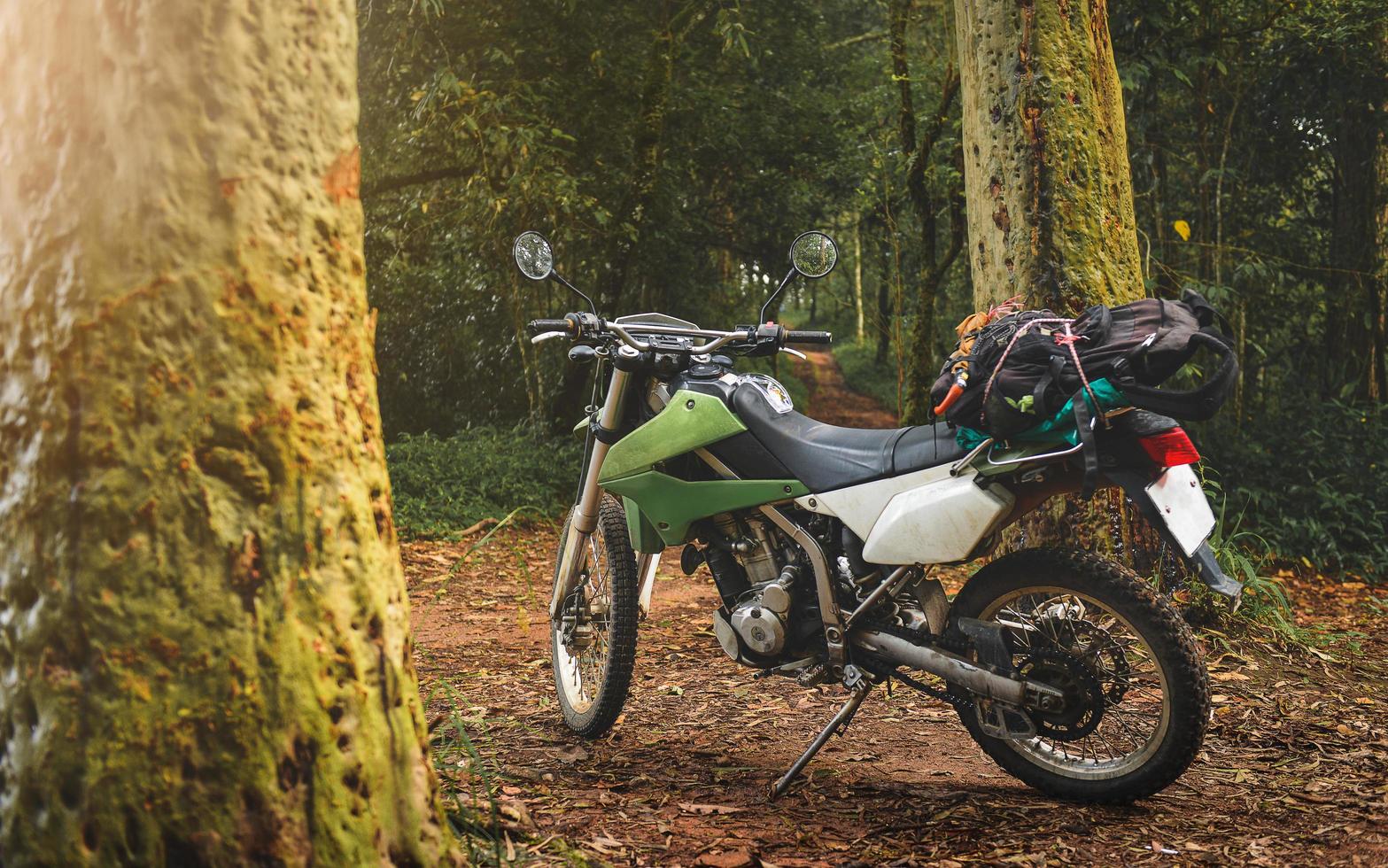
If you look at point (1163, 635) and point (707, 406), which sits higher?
point (707, 406)

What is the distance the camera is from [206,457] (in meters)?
1.88

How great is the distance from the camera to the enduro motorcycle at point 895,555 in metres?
2.95

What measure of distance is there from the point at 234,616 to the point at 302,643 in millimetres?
127

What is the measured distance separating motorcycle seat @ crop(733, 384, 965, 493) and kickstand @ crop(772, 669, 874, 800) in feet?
2.05

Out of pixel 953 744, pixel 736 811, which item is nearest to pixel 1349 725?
pixel 953 744

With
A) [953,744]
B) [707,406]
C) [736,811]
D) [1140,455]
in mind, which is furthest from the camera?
[953,744]

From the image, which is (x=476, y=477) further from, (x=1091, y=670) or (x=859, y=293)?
(x=859, y=293)

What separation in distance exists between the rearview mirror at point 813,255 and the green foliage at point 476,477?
6496mm

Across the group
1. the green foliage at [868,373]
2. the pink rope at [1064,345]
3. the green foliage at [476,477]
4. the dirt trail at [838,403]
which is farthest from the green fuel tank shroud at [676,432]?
the green foliage at [868,373]

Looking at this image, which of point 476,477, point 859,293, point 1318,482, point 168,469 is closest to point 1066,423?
point 168,469

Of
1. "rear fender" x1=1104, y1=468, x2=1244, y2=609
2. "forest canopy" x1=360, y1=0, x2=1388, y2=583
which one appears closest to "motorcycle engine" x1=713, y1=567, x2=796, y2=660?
"rear fender" x1=1104, y1=468, x2=1244, y2=609

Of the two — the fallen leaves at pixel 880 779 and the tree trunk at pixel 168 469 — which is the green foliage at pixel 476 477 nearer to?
the fallen leaves at pixel 880 779

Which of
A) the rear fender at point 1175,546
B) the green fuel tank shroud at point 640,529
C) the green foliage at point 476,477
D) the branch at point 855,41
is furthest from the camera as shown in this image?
the branch at point 855,41

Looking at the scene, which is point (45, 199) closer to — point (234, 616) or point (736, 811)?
point (234, 616)
